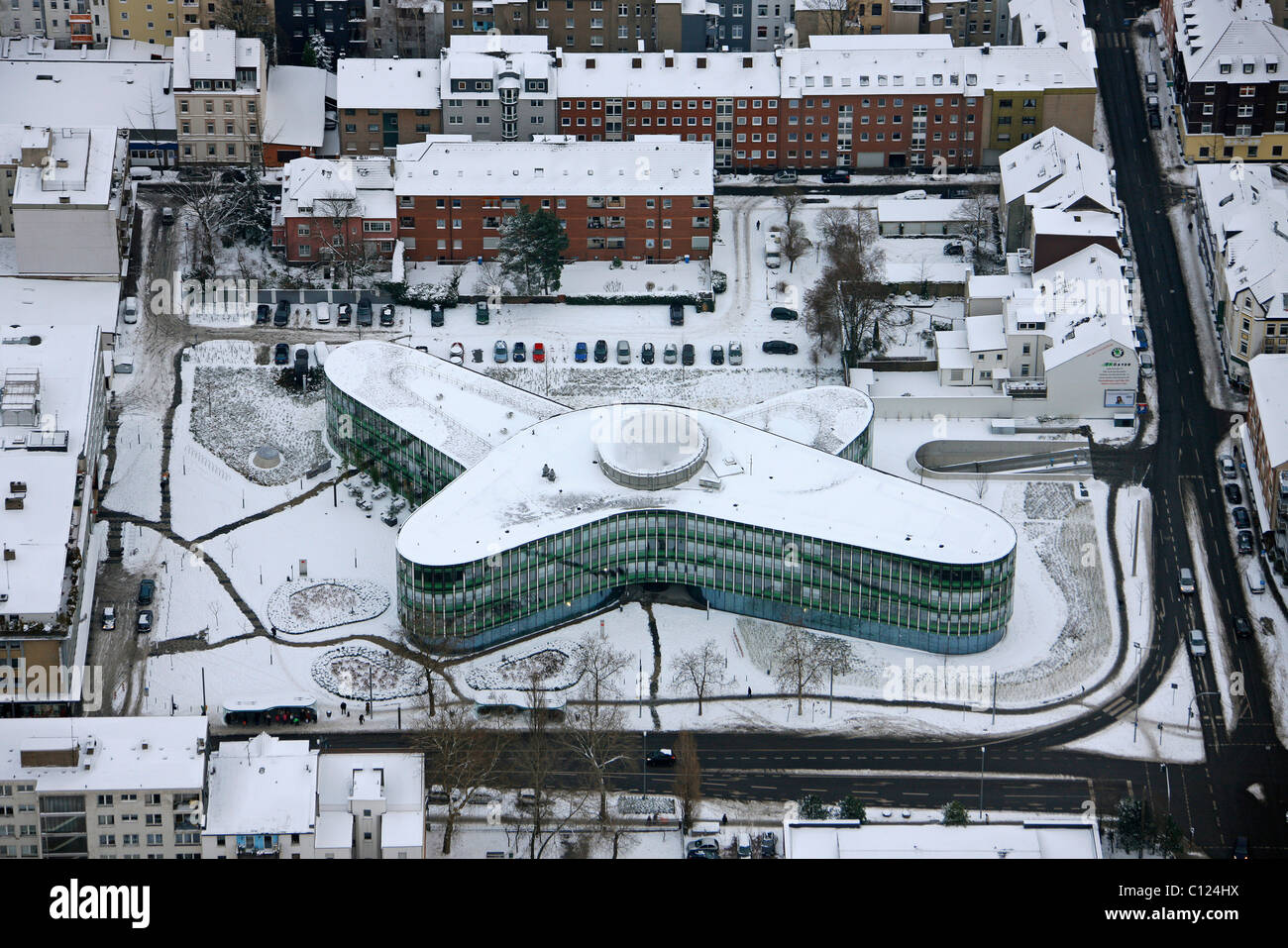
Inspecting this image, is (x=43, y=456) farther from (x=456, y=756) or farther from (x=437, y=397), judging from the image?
(x=456, y=756)

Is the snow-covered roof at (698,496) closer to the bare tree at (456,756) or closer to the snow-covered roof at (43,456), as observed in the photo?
the bare tree at (456,756)

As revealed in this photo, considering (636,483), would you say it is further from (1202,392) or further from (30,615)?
(1202,392)

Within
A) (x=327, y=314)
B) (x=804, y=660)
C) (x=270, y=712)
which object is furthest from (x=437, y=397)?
(x=804, y=660)

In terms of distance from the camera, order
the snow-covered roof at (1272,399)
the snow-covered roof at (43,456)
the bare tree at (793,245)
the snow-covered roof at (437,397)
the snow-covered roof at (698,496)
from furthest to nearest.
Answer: the bare tree at (793,245) → the snow-covered roof at (1272,399) → the snow-covered roof at (437,397) → the snow-covered roof at (698,496) → the snow-covered roof at (43,456)

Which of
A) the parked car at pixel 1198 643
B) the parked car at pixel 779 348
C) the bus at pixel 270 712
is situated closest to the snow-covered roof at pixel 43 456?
the bus at pixel 270 712

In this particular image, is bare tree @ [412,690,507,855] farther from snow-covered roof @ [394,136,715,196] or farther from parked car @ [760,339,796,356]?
snow-covered roof @ [394,136,715,196]

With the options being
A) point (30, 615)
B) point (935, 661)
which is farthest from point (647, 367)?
point (30, 615)
